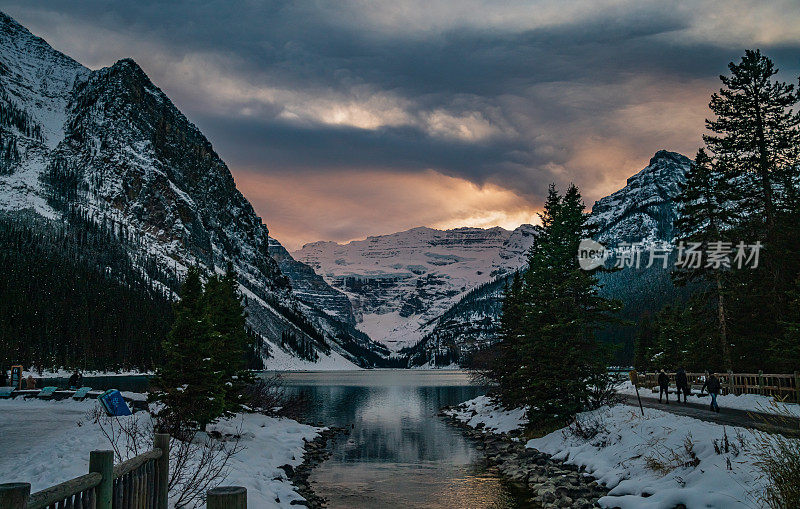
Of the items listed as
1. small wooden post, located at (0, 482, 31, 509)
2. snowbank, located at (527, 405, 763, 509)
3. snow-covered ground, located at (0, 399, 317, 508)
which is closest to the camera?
small wooden post, located at (0, 482, 31, 509)

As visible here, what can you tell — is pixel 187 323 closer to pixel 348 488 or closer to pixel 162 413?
pixel 162 413

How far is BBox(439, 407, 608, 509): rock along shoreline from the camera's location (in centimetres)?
2052

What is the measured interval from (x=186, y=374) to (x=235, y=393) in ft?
32.0

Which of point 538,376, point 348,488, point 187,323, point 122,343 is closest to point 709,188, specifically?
point 538,376

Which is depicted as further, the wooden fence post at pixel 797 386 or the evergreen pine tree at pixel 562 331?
the evergreen pine tree at pixel 562 331

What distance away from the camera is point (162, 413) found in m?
24.6

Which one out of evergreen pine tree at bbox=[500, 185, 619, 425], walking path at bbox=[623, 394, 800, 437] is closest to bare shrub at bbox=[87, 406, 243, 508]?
evergreen pine tree at bbox=[500, 185, 619, 425]

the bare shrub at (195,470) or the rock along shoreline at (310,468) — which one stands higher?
the bare shrub at (195,470)

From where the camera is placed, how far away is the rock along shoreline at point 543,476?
67.3ft

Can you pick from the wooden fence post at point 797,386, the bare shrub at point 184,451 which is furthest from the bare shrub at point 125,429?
the wooden fence post at point 797,386

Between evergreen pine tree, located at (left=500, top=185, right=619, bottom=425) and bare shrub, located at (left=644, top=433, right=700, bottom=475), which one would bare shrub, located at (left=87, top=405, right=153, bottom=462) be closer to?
bare shrub, located at (left=644, top=433, right=700, bottom=475)

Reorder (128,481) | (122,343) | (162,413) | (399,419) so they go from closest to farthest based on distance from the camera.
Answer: (128,481) → (162,413) → (399,419) → (122,343)

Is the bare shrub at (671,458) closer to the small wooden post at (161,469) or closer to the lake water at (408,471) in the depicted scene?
the lake water at (408,471)

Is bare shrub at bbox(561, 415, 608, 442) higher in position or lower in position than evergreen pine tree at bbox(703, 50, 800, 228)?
lower
